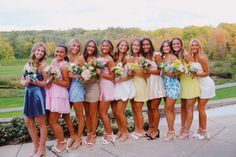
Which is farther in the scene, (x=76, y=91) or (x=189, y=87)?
(x=189, y=87)

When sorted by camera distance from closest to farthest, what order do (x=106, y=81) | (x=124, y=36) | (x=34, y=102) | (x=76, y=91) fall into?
(x=34, y=102), (x=76, y=91), (x=106, y=81), (x=124, y=36)

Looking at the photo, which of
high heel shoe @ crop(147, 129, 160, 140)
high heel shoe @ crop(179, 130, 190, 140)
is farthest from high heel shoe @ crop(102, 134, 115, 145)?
high heel shoe @ crop(179, 130, 190, 140)

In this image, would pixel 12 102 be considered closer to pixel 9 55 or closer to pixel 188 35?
pixel 9 55

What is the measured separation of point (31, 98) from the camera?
213 inches

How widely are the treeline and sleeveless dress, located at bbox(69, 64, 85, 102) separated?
2.50 meters

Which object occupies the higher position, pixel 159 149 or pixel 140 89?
pixel 140 89

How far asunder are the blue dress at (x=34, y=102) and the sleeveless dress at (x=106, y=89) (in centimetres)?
106

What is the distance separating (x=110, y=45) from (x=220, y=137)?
261cm

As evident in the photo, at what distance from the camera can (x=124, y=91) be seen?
6.11 meters

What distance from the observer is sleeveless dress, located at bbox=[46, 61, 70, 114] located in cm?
553

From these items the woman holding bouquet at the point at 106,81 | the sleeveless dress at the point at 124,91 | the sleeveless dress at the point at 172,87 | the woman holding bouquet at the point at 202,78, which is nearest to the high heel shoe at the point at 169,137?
the woman holding bouquet at the point at 202,78

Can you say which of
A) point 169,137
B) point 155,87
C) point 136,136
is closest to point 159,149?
point 169,137

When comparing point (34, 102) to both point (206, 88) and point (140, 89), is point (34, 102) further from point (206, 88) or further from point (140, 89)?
point (206, 88)

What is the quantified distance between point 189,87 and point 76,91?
78.6 inches
